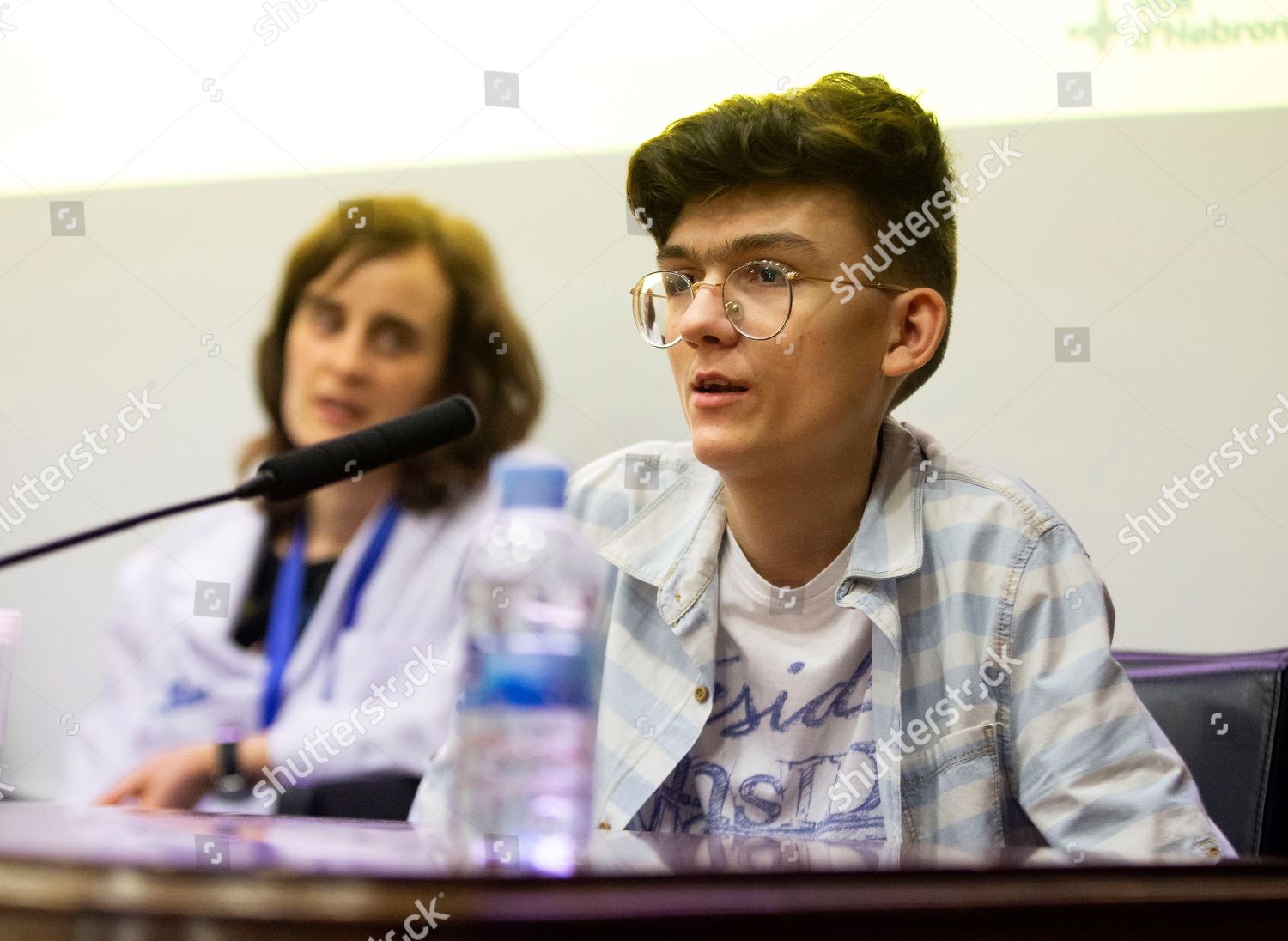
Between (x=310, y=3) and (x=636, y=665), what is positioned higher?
(x=310, y=3)

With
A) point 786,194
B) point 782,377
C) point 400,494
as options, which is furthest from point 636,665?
point 400,494

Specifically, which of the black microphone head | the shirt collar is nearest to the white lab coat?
the shirt collar

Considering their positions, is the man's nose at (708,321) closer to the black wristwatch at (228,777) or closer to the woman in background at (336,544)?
the woman in background at (336,544)

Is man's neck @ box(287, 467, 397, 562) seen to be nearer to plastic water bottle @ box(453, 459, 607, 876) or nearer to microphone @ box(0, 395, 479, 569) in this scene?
plastic water bottle @ box(453, 459, 607, 876)

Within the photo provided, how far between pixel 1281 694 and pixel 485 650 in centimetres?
106

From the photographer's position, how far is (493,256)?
1.72 metres

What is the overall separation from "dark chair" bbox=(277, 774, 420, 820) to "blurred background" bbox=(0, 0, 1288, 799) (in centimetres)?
49

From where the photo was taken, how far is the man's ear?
108 centimetres

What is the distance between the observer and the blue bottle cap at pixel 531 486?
1702mm

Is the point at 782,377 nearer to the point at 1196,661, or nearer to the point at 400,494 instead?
the point at 1196,661

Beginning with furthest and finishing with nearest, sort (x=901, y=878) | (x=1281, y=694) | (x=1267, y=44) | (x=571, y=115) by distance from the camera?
(x=571, y=115) → (x=1267, y=44) → (x=1281, y=694) → (x=901, y=878)

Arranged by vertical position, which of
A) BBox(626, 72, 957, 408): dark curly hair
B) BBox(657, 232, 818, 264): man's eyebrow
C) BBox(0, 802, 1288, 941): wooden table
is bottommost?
BBox(0, 802, 1288, 941): wooden table

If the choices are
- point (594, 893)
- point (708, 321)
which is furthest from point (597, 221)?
point (594, 893)

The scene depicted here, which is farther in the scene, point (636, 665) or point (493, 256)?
point (493, 256)
